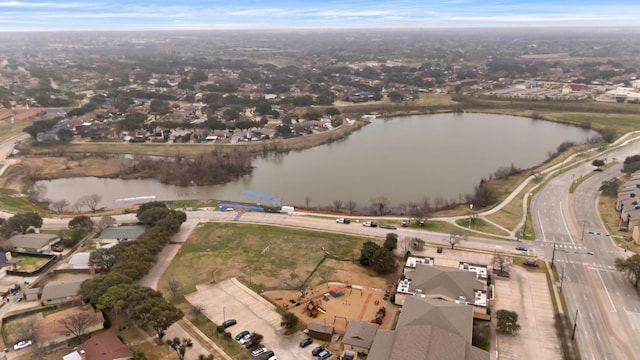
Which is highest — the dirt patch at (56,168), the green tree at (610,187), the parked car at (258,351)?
the green tree at (610,187)

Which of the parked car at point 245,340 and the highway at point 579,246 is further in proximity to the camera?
the highway at point 579,246

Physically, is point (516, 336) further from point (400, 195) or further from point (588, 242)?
point (400, 195)

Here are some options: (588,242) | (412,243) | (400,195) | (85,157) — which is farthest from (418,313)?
(85,157)

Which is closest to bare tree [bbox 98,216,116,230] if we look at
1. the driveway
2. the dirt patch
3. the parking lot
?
the parking lot

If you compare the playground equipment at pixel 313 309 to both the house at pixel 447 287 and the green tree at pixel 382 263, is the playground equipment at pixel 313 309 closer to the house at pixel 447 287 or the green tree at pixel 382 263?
the house at pixel 447 287

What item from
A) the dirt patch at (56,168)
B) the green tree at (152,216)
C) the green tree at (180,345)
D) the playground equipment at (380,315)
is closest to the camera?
the green tree at (180,345)

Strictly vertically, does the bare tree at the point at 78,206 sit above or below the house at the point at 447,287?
below

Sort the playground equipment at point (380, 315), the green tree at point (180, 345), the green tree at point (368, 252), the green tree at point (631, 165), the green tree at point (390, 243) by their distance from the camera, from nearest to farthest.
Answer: the green tree at point (180, 345) < the playground equipment at point (380, 315) < the green tree at point (368, 252) < the green tree at point (390, 243) < the green tree at point (631, 165)

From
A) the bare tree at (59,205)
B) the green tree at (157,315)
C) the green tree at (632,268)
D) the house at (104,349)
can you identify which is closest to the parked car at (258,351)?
the green tree at (157,315)
